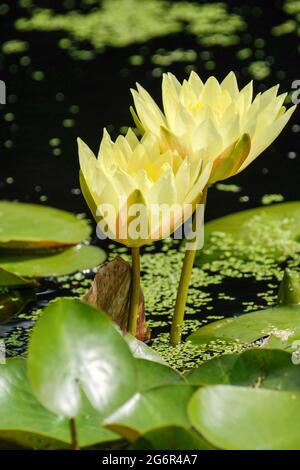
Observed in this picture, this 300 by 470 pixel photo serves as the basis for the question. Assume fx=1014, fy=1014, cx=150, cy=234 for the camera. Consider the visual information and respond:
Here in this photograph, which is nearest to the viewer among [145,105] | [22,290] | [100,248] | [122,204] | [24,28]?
[122,204]

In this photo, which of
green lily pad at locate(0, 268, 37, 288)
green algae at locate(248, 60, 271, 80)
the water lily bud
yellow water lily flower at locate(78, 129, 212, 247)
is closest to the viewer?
yellow water lily flower at locate(78, 129, 212, 247)

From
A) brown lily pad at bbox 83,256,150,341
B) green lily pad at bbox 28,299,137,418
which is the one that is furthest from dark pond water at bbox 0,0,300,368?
green lily pad at bbox 28,299,137,418

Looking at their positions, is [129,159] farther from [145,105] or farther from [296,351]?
[296,351]

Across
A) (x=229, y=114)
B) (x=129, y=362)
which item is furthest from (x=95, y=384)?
(x=229, y=114)

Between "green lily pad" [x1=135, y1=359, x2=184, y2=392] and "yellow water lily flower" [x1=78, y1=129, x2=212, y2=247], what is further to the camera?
"yellow water lily flower" [x1=78, y1=129, x2=212, y2=247]

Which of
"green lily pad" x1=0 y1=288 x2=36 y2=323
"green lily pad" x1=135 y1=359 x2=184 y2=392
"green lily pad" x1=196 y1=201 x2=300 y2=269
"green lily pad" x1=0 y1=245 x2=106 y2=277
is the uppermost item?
"green lily pad" x1=135 y1=359 x2=184 y2=392

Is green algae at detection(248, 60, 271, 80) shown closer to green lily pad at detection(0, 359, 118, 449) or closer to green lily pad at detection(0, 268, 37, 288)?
green lily pad at detection(0, 268, 37, 288)
